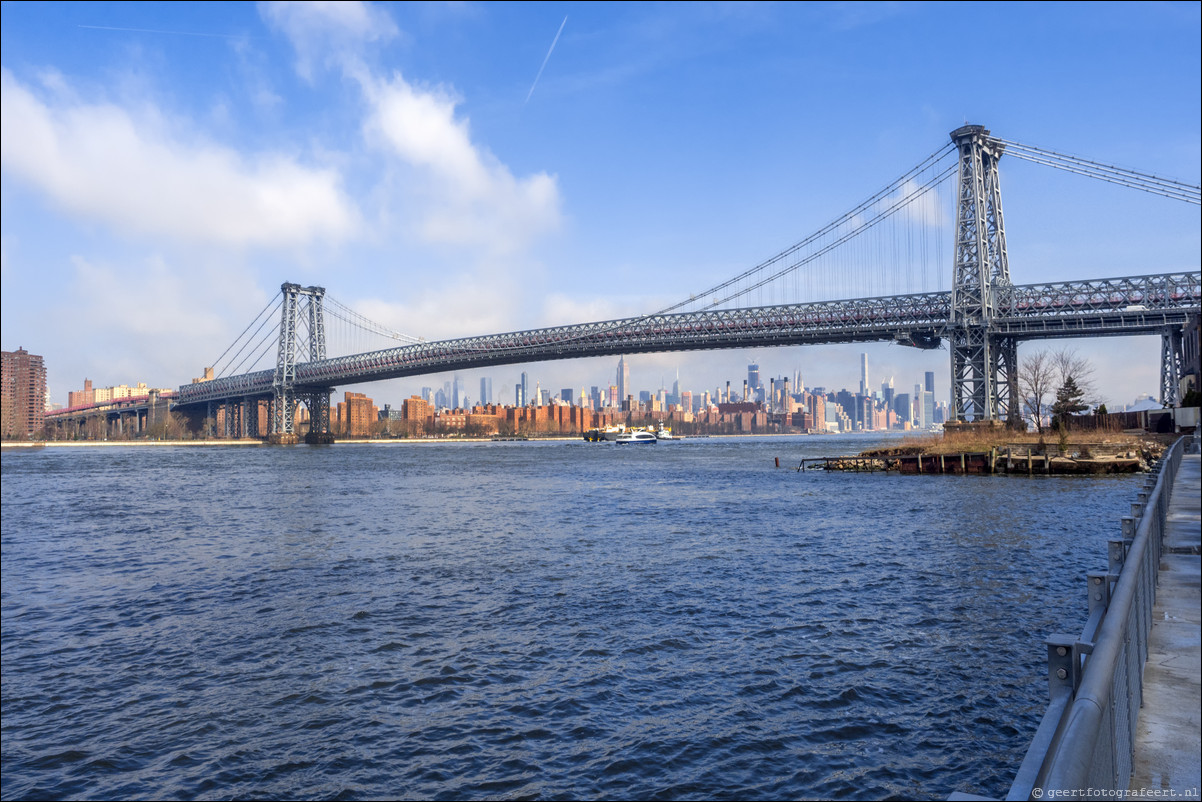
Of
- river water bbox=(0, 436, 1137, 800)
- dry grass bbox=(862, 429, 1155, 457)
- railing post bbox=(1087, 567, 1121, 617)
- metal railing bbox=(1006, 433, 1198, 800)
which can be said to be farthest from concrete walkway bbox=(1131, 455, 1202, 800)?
dry grass bbox=(862, 429, 1155, 457)

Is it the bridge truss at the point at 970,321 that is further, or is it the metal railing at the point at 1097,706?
the bridge truss at the point at 970,321

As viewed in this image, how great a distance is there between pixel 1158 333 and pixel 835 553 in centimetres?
5416

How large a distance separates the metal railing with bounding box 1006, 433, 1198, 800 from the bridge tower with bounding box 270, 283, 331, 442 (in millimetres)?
114981

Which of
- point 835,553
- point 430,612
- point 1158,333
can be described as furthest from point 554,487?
point 1158,333

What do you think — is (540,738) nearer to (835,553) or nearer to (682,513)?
(835,553)

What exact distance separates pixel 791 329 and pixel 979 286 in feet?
62.1

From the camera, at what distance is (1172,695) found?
203 inches

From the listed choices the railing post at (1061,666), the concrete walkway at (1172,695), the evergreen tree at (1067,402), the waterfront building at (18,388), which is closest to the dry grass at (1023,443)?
the evergreen tree at (1067,402)

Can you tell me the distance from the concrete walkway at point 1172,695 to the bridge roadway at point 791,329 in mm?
55645

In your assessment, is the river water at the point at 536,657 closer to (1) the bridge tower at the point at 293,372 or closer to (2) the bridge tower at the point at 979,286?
(2) the bridge tower at the point at 979,286

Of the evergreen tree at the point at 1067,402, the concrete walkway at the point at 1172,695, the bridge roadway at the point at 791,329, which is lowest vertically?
the concrete walkway at the point at 1172,695

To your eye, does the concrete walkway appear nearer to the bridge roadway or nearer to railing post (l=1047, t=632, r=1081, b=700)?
railing post (l=1047, t=632, r=1081, b=700)

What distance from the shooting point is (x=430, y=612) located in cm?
1362

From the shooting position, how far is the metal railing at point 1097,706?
269 centimetres
